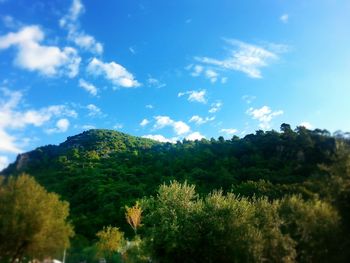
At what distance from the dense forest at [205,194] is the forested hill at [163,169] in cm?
23

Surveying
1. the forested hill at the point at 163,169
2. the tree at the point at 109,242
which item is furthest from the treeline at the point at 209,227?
the tree at the point at 109,242

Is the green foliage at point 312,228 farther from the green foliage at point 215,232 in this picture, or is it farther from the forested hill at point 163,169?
the forested hill at point 163,169

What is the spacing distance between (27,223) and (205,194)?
41.2 m

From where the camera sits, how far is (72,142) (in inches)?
4469

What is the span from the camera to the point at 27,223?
35.4 meters

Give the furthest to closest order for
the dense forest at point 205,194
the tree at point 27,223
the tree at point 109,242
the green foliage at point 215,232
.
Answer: the tree at point 109,242
the green foliage at point 215,232
the dense forest at point 205,194
the tree at point 27,223

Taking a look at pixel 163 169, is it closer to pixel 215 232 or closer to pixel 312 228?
pixel 215 232

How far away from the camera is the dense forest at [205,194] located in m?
35.2

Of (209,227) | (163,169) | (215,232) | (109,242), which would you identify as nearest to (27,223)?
(209,227)

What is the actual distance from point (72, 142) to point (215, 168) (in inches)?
1722

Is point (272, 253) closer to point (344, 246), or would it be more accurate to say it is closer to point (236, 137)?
point (344, 246)

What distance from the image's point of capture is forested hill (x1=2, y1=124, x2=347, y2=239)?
69.3m

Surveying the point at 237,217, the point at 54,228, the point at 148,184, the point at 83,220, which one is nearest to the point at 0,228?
the point at 54,228

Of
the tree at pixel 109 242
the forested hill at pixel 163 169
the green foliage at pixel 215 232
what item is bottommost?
the tree at pixel 109 242
